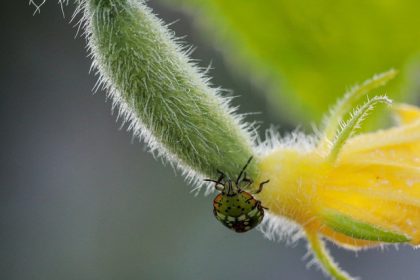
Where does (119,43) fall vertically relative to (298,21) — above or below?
below

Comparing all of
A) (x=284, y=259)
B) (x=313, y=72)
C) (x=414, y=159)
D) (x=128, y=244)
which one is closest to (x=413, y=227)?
(x=414, y=159)

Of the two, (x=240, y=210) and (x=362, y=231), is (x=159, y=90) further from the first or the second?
(x=362, y=231)

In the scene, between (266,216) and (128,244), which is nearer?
(266,216)

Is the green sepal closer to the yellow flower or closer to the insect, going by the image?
the yellow flower

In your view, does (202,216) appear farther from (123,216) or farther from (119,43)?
(119,43)

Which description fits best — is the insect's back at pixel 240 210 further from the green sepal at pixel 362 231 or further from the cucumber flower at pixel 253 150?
the green sepal at pixel 362 231

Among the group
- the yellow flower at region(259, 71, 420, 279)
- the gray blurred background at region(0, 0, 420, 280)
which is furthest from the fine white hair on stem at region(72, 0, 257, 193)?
the gray blurred background at region(0, 0, 420, 280)
